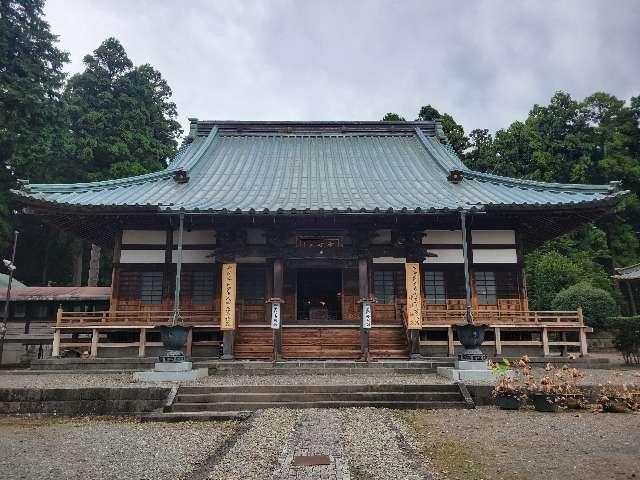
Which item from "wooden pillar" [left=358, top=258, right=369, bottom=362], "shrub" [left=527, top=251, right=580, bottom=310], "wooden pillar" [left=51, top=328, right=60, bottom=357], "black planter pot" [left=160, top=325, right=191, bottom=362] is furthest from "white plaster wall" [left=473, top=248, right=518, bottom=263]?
"wooden pillar" [left=51, top=328, right=60, bottom=357]

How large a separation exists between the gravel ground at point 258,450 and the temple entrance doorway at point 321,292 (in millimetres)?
12915

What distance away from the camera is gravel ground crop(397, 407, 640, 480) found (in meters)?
5.14

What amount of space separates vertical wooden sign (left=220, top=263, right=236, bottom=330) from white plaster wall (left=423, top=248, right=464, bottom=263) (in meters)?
6.71

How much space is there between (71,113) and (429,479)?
109ft

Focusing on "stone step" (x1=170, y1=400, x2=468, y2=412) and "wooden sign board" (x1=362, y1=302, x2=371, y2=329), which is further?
"wooden sign board" (x1=362, y1=302, x2=371, y2=329)

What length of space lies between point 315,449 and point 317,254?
894 centimetres

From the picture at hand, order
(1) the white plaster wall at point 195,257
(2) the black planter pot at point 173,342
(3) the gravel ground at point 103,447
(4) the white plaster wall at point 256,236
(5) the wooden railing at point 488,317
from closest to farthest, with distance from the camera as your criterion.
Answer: (3) the gravel ground at point 103,447, (2) the black planter pot at point 173,342, (5) the wooden railing at point 488,317, (4) the white plaster wall at point 256,236, (1) the white plaster wall at point 195,257

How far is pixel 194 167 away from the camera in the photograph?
61.0 ft

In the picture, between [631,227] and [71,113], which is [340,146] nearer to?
[71,113]

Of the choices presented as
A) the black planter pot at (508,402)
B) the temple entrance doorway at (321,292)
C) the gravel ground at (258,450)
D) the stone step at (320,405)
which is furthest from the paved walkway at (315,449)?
the temple entrance doorway at (321,292)

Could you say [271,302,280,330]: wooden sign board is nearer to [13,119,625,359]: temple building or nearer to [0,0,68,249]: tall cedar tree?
[13,119,625,359]: temple building

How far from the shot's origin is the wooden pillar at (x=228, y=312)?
13648 mm

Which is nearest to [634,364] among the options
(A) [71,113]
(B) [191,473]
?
(B) [191,473]

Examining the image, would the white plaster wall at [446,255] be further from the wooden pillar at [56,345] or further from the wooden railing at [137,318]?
the wooden pillar at [56,345]
